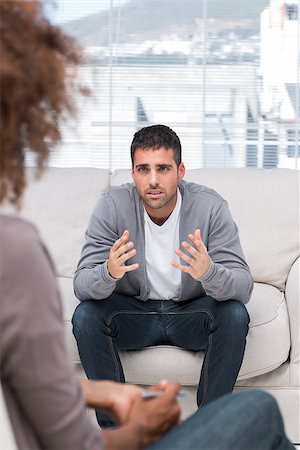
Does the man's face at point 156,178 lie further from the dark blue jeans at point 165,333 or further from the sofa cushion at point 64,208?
the sofa cushion at point 64,208

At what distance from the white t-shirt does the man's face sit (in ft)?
0.16

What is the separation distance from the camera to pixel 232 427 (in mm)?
1358

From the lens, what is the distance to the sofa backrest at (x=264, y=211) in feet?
11.1

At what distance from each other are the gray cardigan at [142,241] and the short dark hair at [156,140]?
17cm

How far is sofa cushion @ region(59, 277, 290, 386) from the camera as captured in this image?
9.34 ft

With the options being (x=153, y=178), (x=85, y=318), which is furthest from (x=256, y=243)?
(x=85, y=318)

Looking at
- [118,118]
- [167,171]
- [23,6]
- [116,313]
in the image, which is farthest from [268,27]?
[23,6]

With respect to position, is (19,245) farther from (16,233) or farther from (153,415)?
(153,415)

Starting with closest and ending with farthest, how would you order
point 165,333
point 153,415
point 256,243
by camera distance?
1. point 153,415
2. point 165,333
3. point 256,243

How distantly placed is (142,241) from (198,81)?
1.51 m

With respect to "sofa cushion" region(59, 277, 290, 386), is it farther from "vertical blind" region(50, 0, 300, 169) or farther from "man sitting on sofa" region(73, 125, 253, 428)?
"vertical blind" region(50, 0, 300, 169)

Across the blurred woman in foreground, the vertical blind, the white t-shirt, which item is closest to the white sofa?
the white t-shirt

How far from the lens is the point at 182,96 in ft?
14.1

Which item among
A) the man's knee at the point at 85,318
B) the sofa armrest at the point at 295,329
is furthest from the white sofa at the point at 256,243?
the man's knee at the point at 85,318
